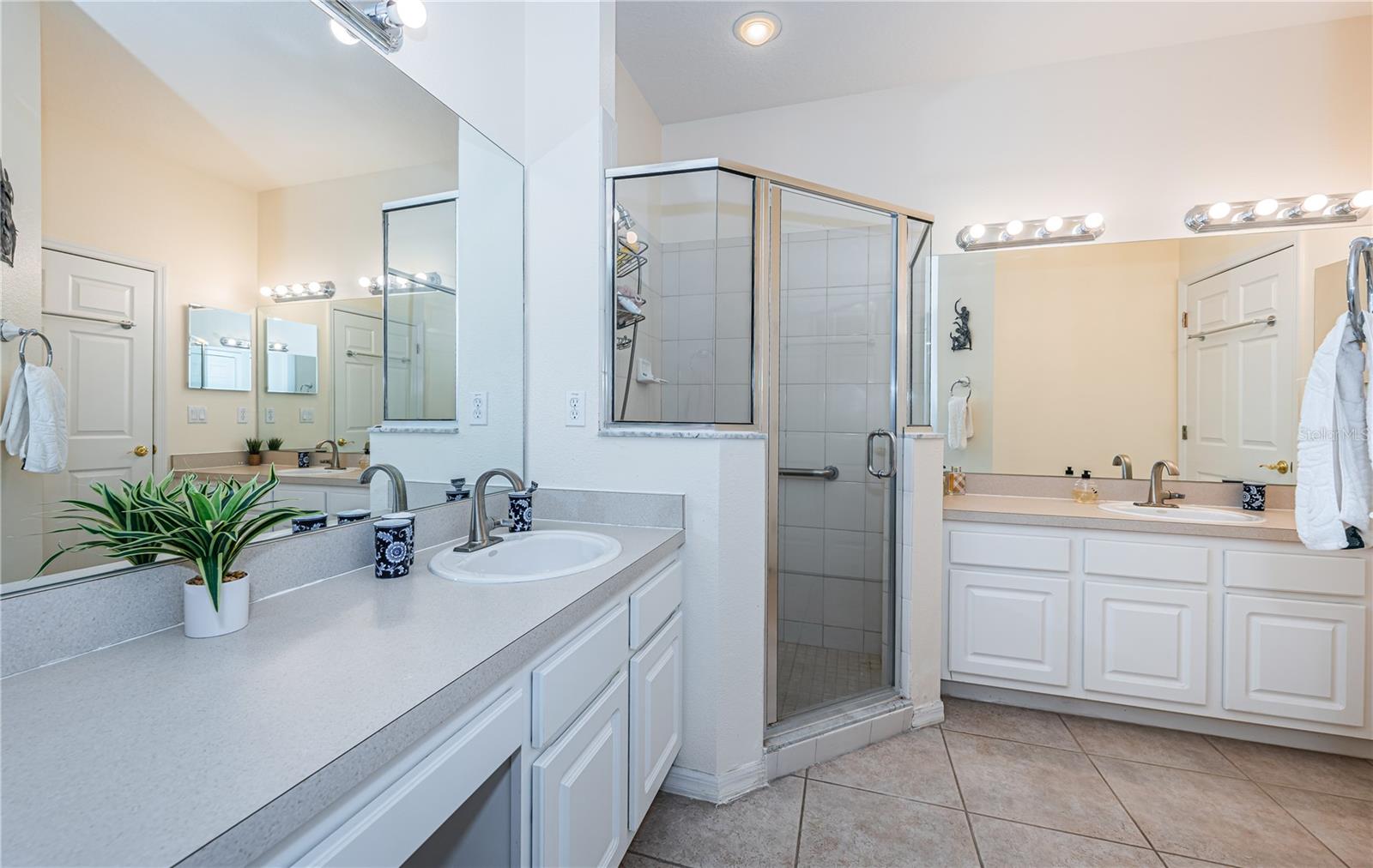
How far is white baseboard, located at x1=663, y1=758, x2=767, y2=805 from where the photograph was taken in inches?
65.0

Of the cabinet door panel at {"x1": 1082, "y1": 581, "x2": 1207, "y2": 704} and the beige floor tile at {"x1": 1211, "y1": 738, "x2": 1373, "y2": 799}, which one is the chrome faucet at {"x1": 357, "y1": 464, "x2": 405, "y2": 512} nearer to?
the cabinet door panel at {"x1": 1082, "y1": 581, "x2": 1207, "y2": 704}

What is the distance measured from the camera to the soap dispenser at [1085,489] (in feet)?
7.77

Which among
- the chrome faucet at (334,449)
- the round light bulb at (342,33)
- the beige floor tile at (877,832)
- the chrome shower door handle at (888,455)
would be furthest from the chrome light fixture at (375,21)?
the beige floor tile at (877,832)

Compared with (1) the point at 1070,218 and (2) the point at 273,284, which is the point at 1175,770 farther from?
(2) the point at 273,284

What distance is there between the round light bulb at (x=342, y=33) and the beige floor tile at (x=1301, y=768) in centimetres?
341

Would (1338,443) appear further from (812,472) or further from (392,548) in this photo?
(392,548)

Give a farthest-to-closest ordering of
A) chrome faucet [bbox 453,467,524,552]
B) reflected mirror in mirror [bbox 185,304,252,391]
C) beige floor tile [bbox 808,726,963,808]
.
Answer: beige floor tile [bbox 808,726,963,808], chrome faucet [bbox 453,467,524,552], reflected mirror in mirror [bbox 185,304,252,391]

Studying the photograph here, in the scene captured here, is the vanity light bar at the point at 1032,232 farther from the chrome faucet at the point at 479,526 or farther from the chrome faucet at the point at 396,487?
the chrome faucet at the point at 396,487

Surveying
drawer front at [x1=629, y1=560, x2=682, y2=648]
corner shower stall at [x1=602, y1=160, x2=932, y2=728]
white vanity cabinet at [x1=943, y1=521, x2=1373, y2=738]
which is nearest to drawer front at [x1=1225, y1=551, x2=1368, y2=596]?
white vanity cabinet at [x1=943, y1=521, x2=1373, y2=738]

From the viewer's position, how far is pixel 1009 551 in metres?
2.15

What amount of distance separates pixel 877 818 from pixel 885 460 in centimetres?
115

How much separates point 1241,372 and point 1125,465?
0.56m

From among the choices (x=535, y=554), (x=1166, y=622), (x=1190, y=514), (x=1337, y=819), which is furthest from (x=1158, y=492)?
(x=535, y=554)

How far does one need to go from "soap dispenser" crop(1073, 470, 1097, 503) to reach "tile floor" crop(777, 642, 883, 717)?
3.90 feet
